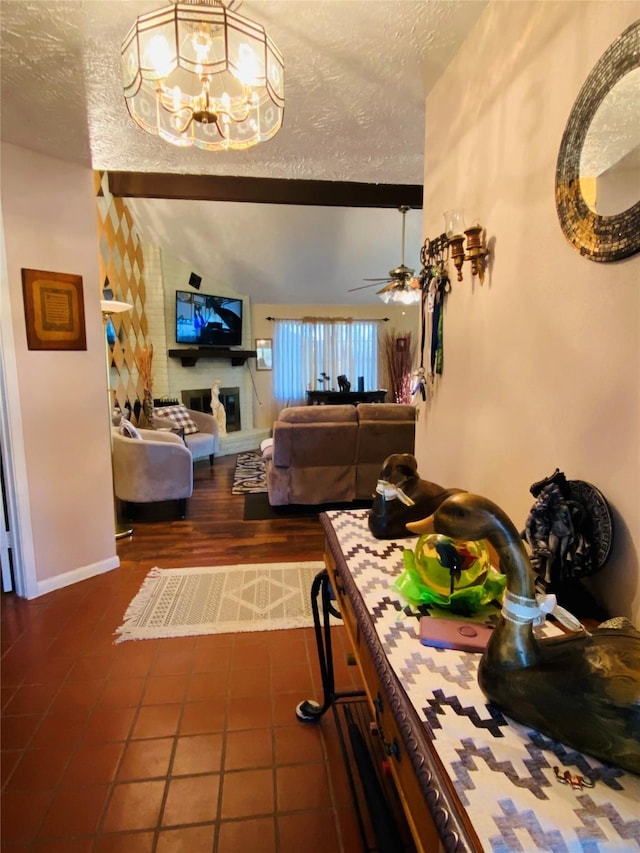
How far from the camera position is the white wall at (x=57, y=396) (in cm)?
229

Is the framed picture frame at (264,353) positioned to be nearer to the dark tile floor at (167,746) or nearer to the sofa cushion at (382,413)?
the sofa cushion at (382,413)

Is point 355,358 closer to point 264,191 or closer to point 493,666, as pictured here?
point 264,191

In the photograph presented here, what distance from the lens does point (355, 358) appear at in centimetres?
784

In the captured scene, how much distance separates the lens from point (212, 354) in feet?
21.0

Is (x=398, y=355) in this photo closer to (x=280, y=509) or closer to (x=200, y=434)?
(x=200, y=434)

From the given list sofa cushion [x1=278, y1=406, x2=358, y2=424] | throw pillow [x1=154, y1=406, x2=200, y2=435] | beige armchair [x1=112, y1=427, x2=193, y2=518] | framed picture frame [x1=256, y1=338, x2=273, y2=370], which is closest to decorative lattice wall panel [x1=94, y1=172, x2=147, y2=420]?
throw pillow [x1=154, y1=406, x2=200, y2=435]

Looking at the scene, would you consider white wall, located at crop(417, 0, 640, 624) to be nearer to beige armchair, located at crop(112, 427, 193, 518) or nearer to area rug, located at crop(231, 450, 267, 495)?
beige armchair, located at crop(112, 427, 193, 518)

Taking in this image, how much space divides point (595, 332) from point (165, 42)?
53.3 inches

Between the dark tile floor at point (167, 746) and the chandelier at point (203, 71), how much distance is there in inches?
80.8

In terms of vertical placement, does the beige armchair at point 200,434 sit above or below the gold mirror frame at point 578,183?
below

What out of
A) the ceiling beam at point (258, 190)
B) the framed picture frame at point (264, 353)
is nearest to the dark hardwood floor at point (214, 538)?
the ceiling beam at point (258, 190)

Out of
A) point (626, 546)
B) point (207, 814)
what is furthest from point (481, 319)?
point (207, 814)

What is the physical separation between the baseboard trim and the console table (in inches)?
183

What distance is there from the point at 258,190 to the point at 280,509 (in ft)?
9.87
